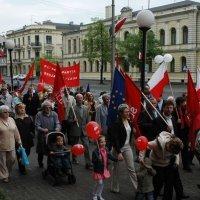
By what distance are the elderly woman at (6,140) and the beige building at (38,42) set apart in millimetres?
92156

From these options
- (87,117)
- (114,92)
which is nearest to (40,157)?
(87,117)

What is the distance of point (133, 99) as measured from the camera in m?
8.73

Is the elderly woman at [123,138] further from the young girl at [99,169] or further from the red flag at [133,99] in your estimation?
the red flag at [133,99]

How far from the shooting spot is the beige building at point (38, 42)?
4075 inches

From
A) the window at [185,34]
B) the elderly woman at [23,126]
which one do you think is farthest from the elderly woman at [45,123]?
the window at [185,34]

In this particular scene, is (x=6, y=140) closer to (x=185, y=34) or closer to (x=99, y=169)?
(x=99, y=169)

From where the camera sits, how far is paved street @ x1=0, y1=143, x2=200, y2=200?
836cm

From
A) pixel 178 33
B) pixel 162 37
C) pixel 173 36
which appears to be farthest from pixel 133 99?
pixel 162 37

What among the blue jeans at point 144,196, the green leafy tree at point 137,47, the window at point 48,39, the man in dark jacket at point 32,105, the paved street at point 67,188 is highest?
the window at point 48,39

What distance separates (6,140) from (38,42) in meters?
96.3

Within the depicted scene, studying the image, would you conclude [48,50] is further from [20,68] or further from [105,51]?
[105,51]

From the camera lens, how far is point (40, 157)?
1065 centimetres

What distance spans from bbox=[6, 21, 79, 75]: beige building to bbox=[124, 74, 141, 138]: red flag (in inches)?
3654

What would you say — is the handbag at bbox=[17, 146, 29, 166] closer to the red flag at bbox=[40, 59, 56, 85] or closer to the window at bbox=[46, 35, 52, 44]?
the red flag at bbox=[40, 59, 56, 85]
